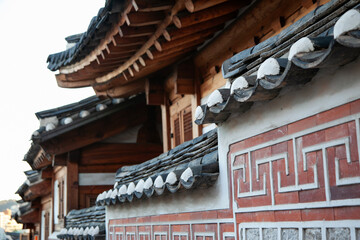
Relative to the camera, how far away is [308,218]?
161 inches

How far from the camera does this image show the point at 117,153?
1573cm

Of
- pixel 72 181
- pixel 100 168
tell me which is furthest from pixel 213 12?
pixel 72 181

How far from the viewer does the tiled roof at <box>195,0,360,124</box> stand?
10.8 ft

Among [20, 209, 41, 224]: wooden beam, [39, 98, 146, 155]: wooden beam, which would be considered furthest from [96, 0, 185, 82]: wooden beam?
[20, 209, 41, 224]: wooden beam

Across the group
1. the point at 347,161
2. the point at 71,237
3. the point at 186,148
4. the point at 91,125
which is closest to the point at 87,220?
the point at 71,237

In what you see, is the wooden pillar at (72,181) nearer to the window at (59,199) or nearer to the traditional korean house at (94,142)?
the traditional korean house at (94,142)

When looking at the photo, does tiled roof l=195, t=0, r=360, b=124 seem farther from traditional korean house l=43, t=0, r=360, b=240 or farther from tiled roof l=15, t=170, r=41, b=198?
tiled roof l=15, t=170, r=41, b=198

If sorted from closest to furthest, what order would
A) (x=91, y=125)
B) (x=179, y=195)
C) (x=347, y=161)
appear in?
1. (x=347, y=161)
2. (x=179, y=195)
3. (x=91, y=125)

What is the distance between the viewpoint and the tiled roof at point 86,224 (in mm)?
11136

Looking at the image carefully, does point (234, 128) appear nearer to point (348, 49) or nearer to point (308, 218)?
point (308, 218)

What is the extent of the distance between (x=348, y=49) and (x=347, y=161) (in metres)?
0.80

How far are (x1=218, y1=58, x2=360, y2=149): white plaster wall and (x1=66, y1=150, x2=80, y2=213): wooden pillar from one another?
1047 centimetres

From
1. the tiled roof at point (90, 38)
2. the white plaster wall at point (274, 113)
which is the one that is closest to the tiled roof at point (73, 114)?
the tiled roof at point (90, 38)

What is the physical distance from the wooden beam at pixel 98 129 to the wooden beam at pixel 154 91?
2.93 meters
